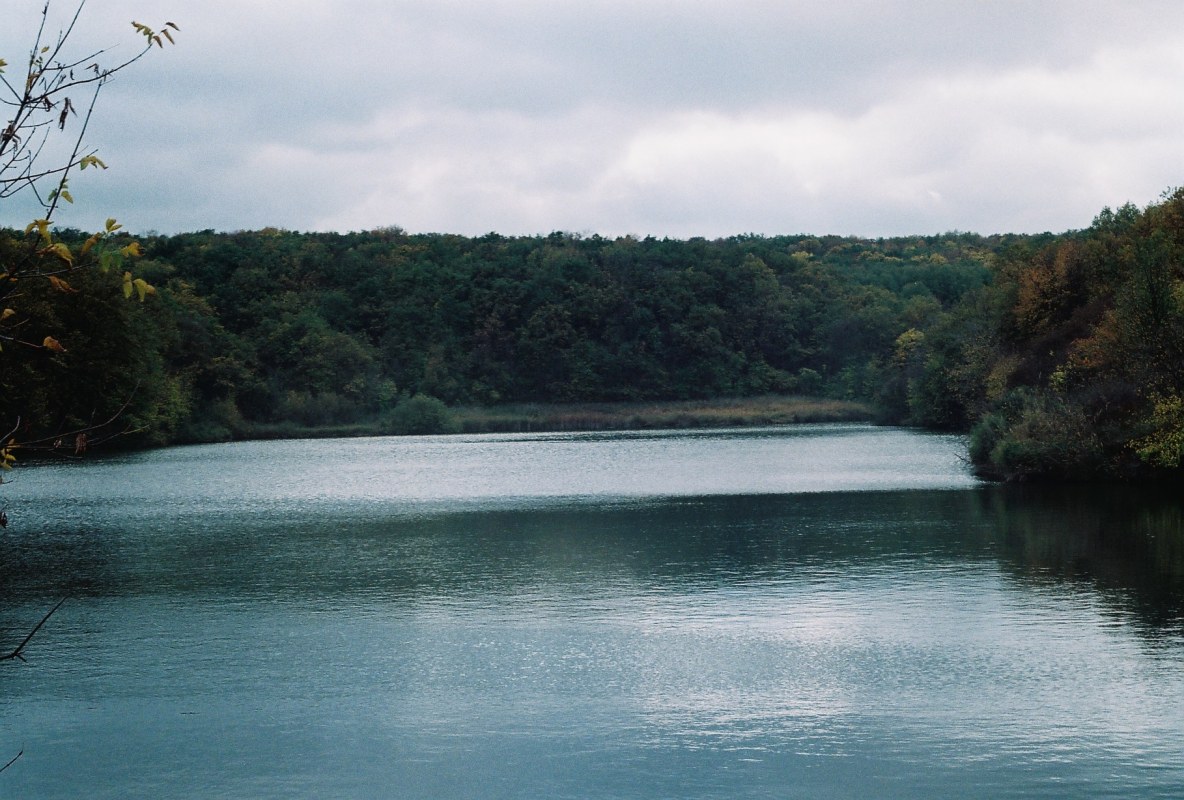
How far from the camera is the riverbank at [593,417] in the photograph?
93188 mm

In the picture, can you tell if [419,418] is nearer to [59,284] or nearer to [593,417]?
[593,417]

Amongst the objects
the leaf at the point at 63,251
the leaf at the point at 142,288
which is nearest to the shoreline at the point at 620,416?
the leaf at the point at 63,251

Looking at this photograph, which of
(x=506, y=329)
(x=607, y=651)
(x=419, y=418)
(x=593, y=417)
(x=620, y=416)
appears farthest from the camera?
(x=506, y=329)

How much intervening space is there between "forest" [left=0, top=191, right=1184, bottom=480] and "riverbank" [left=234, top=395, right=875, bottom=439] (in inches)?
20.7

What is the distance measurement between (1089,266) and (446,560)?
1299 inches

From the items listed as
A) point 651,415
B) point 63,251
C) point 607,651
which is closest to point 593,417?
point 651,415

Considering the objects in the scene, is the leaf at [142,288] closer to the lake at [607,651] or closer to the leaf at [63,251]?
the leaf at [63,251]

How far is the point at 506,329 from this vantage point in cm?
11000

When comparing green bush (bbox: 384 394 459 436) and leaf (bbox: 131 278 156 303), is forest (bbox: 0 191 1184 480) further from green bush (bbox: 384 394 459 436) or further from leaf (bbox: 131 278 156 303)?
leaf (bbox: 131 278 156 303)

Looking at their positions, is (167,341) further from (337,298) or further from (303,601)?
(303,601)

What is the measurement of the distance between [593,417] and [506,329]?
15.2m

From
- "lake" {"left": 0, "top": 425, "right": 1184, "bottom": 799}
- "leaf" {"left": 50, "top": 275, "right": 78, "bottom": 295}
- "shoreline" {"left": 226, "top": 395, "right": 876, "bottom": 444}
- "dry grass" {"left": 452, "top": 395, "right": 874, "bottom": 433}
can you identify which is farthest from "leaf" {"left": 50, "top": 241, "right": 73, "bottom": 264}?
"dry grass" {"left": 452, "top": 395, "right": 874, "bottom": 433}

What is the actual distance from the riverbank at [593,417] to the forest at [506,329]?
526 mm

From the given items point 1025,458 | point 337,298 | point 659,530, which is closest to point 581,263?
point 337,298
